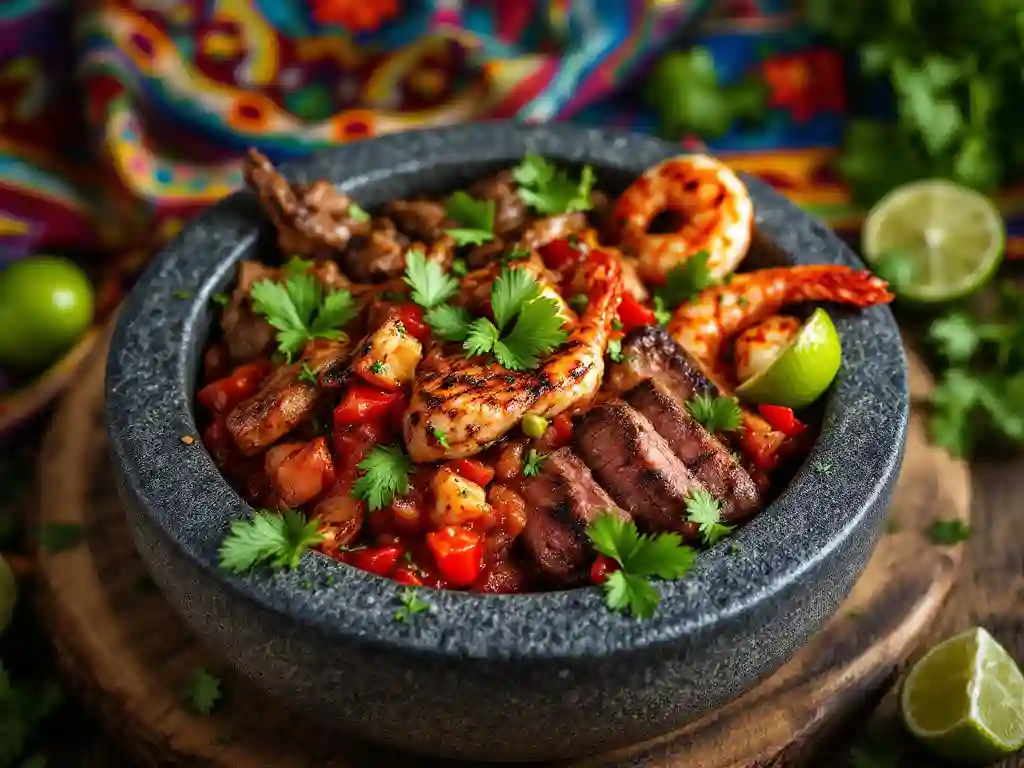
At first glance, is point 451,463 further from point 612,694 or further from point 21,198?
point 21,198

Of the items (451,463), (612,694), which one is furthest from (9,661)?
(612,694)

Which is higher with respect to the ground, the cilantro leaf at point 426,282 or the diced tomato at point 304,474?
Answer: the cilantro leaf at point 426,282

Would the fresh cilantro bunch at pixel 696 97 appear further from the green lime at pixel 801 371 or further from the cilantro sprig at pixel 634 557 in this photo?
the cilantro sprig at pixel 634 557

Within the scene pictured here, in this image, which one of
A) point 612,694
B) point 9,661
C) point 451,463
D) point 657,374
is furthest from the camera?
point 9,661

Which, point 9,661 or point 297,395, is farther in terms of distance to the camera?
point 9,661

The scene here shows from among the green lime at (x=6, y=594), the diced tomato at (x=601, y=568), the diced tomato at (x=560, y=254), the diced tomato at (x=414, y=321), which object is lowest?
the green lime at (x=6, y=594)

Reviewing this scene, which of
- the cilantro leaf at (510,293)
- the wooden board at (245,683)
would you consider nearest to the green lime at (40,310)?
the wooden board at (245,683)

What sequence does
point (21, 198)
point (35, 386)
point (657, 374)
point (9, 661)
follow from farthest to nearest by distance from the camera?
point (21, 198), point (35, 386), point (9, 661), point (657, 374)

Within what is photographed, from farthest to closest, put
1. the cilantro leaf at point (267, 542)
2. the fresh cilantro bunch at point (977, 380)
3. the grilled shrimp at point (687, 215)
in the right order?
the fresh cilantro bunch at point (977, 380)
the grilled shrimp at point (687, 215)
the cilantro leaf at point (267, 542)
